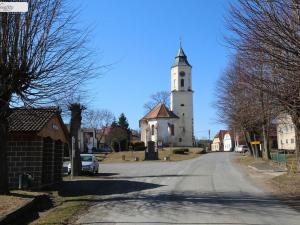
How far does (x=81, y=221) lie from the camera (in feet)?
46.0

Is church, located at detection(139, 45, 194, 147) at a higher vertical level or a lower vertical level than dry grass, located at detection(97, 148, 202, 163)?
higher

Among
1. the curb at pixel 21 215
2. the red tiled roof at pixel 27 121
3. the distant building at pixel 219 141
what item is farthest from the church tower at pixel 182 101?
the curb at pixel 21 215

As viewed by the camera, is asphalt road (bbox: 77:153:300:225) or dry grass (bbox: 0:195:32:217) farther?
dry grass (bbox: 0:195:32:217)

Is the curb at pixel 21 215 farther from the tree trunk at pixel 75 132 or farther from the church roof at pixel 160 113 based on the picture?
the church roof at pixel 160 113

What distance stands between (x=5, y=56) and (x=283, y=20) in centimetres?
906

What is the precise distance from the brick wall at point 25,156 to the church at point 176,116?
285ft

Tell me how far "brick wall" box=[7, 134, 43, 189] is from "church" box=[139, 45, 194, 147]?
8685 cm

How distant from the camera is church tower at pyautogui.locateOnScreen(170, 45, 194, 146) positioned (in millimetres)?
114875

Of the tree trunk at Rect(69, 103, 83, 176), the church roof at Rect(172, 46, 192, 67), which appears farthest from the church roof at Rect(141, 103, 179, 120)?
the tree trunk at Rect(69, 103, 83, 176)

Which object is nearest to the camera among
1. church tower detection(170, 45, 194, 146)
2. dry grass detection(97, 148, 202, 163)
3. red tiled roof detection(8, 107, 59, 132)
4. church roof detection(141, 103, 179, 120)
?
red tiled roof detection(8, 107, 59, 132)

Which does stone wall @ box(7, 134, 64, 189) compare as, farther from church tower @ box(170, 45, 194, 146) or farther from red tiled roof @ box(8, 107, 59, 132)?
church tower @ box(170, 45, 194, 146)

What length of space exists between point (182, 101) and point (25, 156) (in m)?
94.5

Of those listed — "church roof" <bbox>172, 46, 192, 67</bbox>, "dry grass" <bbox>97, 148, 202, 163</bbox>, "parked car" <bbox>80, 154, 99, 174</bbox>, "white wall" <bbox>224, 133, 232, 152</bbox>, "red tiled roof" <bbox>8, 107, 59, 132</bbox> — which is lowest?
"parked car" <bbox>80, 154, 99, 174</bbox>

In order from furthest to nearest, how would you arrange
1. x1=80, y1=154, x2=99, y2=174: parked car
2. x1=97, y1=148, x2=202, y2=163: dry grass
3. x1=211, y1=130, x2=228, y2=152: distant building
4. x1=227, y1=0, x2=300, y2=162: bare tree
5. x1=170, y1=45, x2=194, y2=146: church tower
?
x1=211, y1=130, x2=228, y2=152: distant building < x1=170, y1=45, x2=194, y2=146: church tower < x1=97, y1=148, x2=202, y2=163: dry grass < x1=80, y1=154, x2=99, y2=174: parked car < x1=227, y1=0, x2=300, y2=162: bare tree
